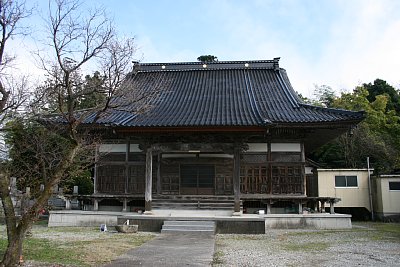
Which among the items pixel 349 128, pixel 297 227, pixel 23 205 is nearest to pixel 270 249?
pixel 297 227

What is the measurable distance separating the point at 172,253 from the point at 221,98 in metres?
11.5

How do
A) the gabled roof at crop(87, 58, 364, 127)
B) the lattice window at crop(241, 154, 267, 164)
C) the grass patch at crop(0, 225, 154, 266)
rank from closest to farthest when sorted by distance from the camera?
the grass patch at crop(0, 225, 154, 266)
the gabled roof at crop(87, 58, 364, 127)
the lattice window at crop(241, 154, 267, 164)

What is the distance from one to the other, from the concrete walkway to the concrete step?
118 cm

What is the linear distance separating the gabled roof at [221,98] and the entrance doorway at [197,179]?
2689 mm

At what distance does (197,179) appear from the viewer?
1769 cm

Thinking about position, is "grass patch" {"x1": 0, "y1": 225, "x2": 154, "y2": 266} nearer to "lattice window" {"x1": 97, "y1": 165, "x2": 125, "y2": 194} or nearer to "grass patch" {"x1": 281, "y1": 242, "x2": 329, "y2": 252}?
"lattice window" {"x1": 97, "y1": 165, "x2": 125, "y2": 194}

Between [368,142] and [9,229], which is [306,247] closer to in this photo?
[9,229]

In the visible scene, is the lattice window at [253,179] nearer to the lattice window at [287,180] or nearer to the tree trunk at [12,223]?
the lattice window at [287,180]

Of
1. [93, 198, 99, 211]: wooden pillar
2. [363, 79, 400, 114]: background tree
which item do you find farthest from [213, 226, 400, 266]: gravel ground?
[363, 79, 400, 114]: background tree

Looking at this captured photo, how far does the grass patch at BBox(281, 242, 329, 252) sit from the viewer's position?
1041 centimetres

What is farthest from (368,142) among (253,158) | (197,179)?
(197,179)

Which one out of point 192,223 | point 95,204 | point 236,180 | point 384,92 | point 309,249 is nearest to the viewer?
point 309,249

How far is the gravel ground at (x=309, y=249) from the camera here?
858cm

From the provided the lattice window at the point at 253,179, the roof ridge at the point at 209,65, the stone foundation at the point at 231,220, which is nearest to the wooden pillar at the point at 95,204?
the stone foundation at the point at 231,220
